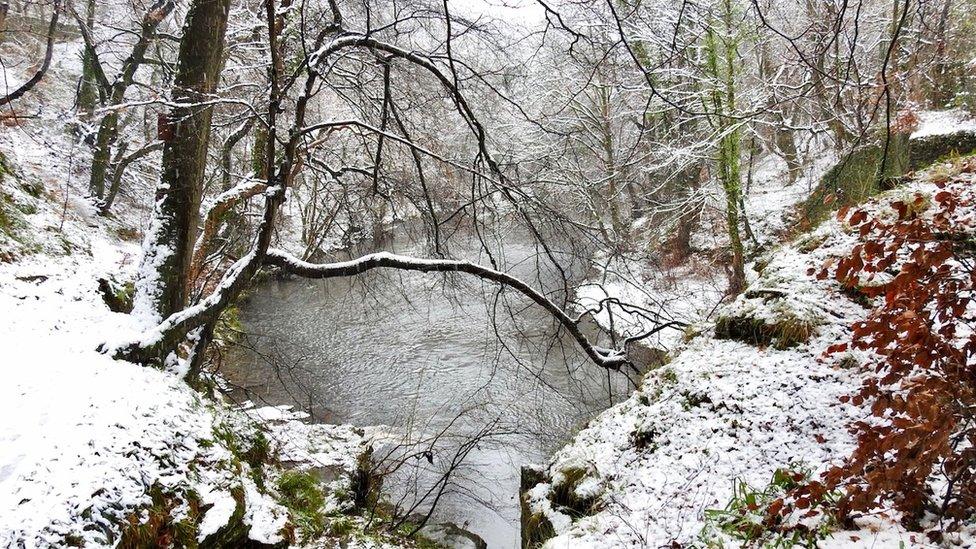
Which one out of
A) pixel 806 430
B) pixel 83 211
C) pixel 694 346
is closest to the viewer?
pixel 806 430

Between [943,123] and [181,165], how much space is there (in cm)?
997

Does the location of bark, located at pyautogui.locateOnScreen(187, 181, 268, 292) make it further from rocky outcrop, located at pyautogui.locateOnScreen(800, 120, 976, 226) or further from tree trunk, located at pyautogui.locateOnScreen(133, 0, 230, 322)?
rocky outcrop, located at pyautogui.locateOnScreen(800, 120, 976, 226)

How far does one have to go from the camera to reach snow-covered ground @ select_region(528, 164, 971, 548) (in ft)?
9.16

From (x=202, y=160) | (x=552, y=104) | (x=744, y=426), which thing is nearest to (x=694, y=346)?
(x=744, y=426)

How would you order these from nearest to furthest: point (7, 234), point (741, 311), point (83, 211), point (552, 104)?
point (741, 311) → point (7, 234) → point (83, 211) → point (552, 104)

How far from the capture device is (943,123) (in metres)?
7.58

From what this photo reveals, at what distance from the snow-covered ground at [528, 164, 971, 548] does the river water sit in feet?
2.89

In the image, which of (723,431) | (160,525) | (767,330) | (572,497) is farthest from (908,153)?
(160,525)

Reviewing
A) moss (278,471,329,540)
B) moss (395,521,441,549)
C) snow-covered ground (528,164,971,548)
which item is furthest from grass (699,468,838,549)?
moss (395,521,441,549)

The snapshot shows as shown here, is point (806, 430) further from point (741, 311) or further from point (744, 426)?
point (741, 311)

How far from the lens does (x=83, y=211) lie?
9719 millimetres

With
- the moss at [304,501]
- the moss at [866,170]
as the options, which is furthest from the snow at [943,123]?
the moss at [304,501]

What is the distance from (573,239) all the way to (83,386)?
310 centimetres

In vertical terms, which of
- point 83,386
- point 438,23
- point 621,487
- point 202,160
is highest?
point 438,23
